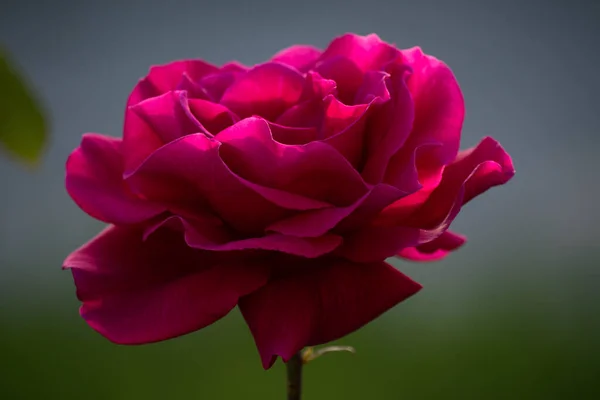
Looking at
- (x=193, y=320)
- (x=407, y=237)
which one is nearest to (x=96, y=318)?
(x=193, y=320)

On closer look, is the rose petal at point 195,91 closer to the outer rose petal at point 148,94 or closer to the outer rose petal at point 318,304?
the outer rose petal at point 148,94

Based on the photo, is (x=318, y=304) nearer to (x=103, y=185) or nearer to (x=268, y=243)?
(x=268, y=243)

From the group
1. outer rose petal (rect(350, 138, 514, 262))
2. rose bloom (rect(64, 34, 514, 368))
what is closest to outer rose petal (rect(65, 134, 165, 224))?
rose bloom (rect(64, 34, 514, 368))

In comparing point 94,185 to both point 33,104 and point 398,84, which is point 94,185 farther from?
point 398,84

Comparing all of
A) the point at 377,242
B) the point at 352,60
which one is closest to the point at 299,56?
the point at 352,60

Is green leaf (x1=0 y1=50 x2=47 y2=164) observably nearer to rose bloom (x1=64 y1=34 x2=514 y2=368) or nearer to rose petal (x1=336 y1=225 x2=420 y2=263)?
rose bloom (x1=64 y1=34 x2=514 y2=368)

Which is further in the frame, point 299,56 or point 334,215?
point 299,56
